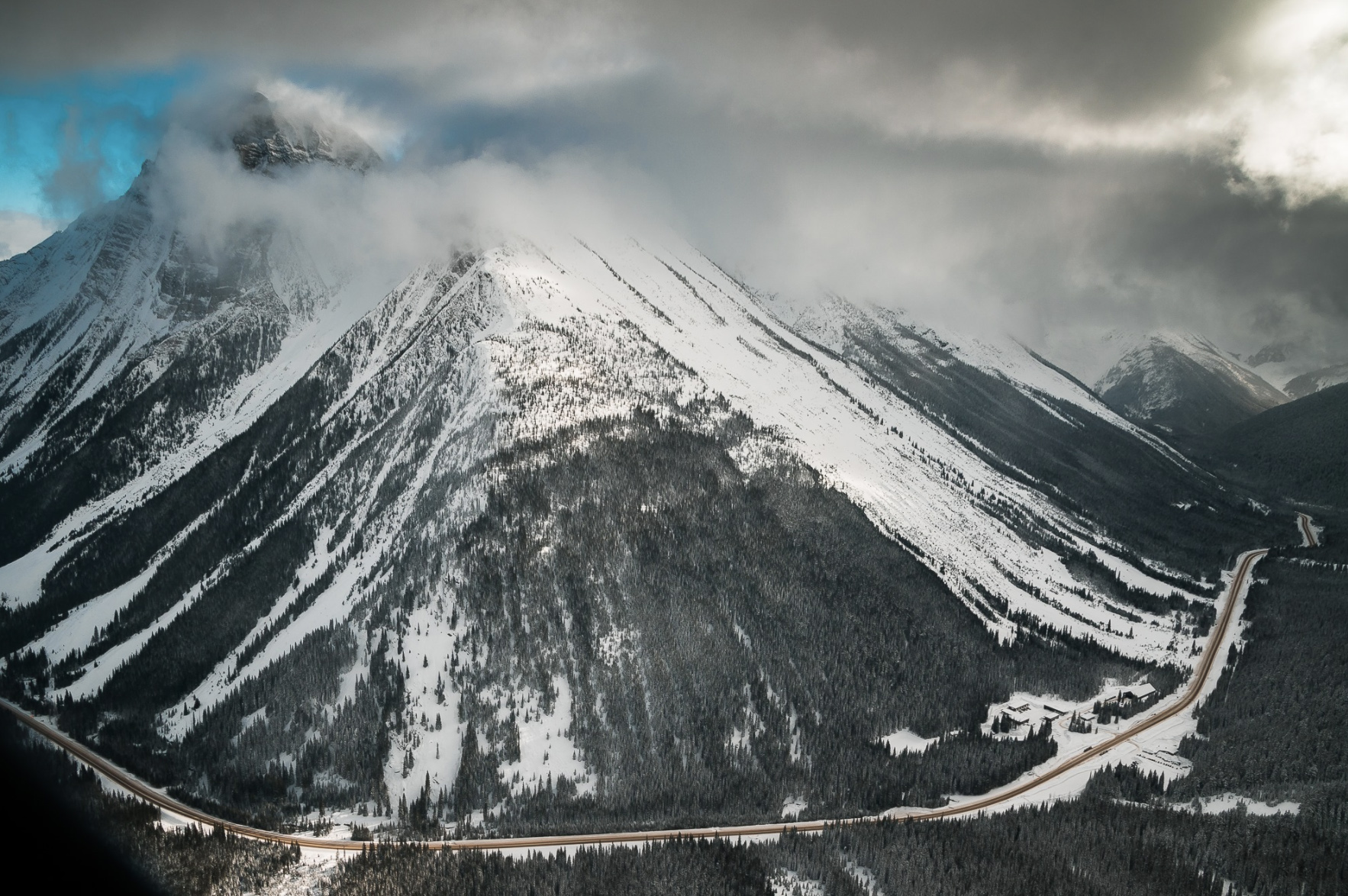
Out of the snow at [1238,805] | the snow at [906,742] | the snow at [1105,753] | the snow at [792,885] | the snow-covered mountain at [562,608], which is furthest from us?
the snow at [906,742]

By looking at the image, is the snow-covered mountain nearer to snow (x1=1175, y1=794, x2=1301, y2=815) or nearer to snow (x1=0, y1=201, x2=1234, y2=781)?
snow (x1=0, y1=201, x2=1234, y2=781)

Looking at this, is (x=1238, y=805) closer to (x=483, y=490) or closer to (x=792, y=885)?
(x=792, y=885)

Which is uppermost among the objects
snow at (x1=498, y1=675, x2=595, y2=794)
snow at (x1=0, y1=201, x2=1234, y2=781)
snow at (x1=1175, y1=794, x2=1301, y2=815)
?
snow at (x1=0, y1=201, x2=1234, y2=781)

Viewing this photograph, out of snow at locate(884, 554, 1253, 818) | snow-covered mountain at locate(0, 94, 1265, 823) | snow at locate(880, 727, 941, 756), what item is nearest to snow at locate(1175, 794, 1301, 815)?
snow at locate(884, 554, 1253, 818)

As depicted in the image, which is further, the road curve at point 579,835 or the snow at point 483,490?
the snow at point 483,490

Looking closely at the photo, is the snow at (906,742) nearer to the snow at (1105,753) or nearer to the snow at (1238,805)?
the snow at (1105,753)

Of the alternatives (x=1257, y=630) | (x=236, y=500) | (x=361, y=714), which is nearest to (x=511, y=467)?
(x=361, y=714)

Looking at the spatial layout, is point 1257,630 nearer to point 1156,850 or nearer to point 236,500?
point 1156,850

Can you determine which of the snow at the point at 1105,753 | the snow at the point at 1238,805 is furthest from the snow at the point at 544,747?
the snow at the point at 1238,805

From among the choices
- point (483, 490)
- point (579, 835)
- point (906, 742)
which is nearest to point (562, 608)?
point (483, 490)
